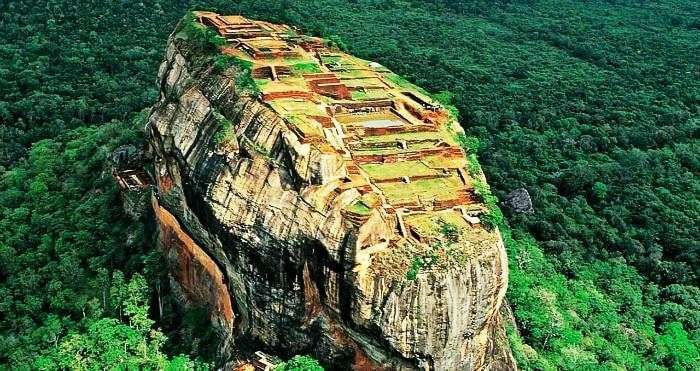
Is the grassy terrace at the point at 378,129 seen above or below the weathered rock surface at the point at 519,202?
above

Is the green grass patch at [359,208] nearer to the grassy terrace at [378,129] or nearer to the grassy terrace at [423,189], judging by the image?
the grassy terrace at [378,129]

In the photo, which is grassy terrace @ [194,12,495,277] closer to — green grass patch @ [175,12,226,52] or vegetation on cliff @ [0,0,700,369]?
green grass patch @ [175,12,226,52]

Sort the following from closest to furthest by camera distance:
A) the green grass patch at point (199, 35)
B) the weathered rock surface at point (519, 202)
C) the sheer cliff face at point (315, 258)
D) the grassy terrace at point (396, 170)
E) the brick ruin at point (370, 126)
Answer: the sheer cliff face at point (315, 258)
the brick ruin at point (370, 126)
the grassy terrace at point (396, 170)
the green grass patch at point (199, 35)
the weathered rock surface at point (519, 202)

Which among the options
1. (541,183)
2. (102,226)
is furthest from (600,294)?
(102,226)

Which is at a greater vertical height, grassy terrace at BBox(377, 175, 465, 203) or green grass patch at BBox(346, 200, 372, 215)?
green grass patch at BBox(346, 200, 372, 215)

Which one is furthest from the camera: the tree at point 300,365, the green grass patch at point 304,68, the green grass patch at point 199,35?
the green grass patch at point 199,35

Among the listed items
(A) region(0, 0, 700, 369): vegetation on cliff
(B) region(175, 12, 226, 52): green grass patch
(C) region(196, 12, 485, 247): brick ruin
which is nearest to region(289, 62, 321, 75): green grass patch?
(C) region(196, 12, 485, 247): brick ruin

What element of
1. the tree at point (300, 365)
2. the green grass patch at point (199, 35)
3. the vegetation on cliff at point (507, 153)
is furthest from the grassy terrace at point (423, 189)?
the green grass patch at point (199, 35)

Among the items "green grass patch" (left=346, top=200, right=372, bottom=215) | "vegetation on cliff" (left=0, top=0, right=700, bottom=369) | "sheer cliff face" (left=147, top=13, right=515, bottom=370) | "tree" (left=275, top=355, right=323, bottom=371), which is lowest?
"vegetation on cliff" (left=0, top=0, right=700, bottom=369)
